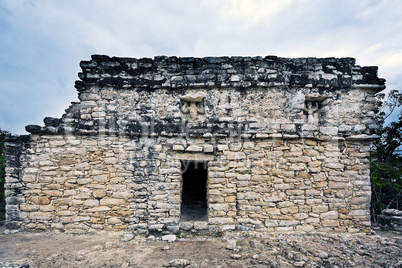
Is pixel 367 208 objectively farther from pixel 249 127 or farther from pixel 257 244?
pixel 249 127

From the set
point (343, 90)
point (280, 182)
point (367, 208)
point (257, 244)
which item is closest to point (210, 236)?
point (257, 244)

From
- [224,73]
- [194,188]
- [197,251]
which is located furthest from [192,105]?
[194,188]

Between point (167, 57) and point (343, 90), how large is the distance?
15.5ft

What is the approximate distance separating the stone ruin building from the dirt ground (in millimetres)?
267

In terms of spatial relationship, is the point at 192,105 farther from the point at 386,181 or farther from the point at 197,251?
the point at 386,181

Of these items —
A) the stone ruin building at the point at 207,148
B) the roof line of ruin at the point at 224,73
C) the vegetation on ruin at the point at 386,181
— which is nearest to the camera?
the stone ruin building at the point at 207,148

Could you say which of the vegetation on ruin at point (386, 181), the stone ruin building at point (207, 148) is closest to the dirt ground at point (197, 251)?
the stone ruin building at point (207, 148)

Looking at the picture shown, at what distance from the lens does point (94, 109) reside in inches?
201

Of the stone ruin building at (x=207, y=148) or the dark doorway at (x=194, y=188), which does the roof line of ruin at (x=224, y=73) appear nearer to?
the stone ruin building at (x=207, y=148)

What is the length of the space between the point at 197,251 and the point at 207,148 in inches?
89.0

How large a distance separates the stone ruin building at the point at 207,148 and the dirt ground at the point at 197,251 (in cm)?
27

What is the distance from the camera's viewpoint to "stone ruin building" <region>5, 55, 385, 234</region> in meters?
4.79

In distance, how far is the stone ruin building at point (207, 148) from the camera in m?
4.79

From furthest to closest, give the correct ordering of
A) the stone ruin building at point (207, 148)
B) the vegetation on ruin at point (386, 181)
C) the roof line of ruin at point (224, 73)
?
the vegetation on ruin at point (386, 181), the roof line of ruin at point (224, 73), the stone ruin building at point (207, 148)
